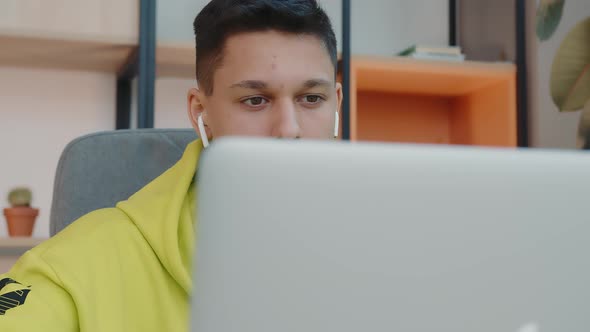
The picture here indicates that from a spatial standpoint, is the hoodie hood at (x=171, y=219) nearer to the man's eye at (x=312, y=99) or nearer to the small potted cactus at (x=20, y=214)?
the man's eye at (x=312, y=99)

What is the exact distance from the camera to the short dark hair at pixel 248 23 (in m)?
1.04

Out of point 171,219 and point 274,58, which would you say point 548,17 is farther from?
point 171,219

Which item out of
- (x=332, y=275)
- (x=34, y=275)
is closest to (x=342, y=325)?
(x=332, y=275)

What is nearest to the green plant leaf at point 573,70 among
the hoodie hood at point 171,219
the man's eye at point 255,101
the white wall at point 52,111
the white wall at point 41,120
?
the white wall at point 52,111

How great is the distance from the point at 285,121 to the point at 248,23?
22 cm

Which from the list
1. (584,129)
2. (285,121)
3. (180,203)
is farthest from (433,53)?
(180,203)

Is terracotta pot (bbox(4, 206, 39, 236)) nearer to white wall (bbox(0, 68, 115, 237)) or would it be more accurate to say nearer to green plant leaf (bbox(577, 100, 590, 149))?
white wall (bbox(0, 68, 115, 237))

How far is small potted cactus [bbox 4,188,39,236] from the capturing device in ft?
6.88

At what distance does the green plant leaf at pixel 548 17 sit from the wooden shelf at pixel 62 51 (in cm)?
129

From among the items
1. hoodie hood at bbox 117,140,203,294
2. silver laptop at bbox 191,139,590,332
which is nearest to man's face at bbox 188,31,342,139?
hoodie hood at bbox 117,140,203,294

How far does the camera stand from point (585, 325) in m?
0.37

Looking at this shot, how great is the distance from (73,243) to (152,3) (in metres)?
1.50

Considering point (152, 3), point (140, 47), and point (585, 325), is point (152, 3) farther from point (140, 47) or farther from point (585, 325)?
point (585, 325)

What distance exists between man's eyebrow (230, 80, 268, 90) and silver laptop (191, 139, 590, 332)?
1.96 ft
